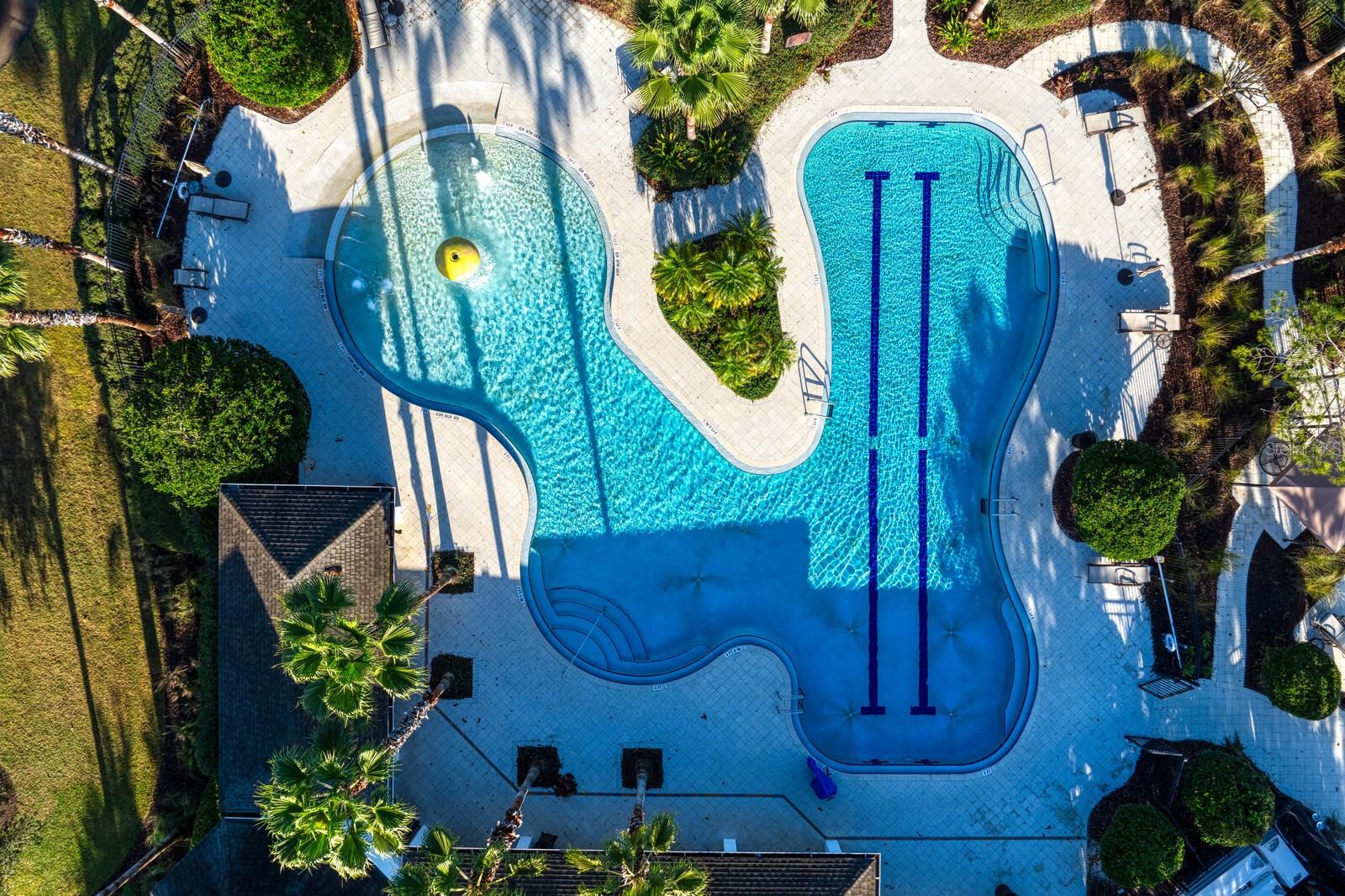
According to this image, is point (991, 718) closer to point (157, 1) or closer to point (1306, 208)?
point (1306, 208)

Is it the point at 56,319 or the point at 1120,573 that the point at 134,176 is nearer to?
the point at 56,319

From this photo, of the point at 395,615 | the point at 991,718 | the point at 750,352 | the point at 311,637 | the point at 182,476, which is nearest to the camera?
the point at 311,637

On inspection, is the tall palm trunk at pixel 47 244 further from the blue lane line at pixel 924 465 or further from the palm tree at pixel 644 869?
the blue lane line at pixel 924 465

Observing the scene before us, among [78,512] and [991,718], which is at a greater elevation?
[78,512]

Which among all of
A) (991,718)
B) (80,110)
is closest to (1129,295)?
(991,718)

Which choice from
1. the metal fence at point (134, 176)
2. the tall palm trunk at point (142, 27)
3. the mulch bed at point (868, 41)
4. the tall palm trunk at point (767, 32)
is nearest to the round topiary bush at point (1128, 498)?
the mulch bed at point (868, 41)

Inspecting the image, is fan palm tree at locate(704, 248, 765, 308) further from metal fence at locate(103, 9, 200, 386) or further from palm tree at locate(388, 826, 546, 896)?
metal fence at locate(103, 9, 200, 386)

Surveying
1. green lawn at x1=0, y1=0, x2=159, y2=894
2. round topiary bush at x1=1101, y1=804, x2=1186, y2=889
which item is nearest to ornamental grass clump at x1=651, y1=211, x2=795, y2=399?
round topiary bush at x1=1101, y1=804, x2=1186, y2=889
